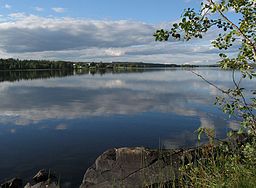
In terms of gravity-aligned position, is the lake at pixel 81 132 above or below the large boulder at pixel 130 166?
below

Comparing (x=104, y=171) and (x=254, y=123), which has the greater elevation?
(x=254, y=123)

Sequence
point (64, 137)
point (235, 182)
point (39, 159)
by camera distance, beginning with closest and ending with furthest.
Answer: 1. point (235, 182)
2. point (39, 159)
3. point (64, 137)

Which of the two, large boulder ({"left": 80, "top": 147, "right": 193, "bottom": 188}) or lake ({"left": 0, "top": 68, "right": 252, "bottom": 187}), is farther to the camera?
lake ({"left": 0, "top": 68, "right": 252, "bottom": 187})

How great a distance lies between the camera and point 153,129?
2747 centimetres

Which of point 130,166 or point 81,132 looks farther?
point 81,132

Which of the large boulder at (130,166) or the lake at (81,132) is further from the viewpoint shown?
the lake at (81,132)

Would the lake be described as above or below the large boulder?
below

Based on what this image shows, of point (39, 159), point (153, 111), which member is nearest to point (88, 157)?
point (39, 159)

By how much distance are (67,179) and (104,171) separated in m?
3.07

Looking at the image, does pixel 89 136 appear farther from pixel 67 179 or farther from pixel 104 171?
pixel 104 171

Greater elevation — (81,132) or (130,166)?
(130,166)

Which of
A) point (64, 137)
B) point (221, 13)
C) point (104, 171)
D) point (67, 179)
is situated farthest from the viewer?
point (64, 137)

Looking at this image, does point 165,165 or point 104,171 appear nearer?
point 165,165

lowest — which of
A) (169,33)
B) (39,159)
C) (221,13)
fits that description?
(39,159)
